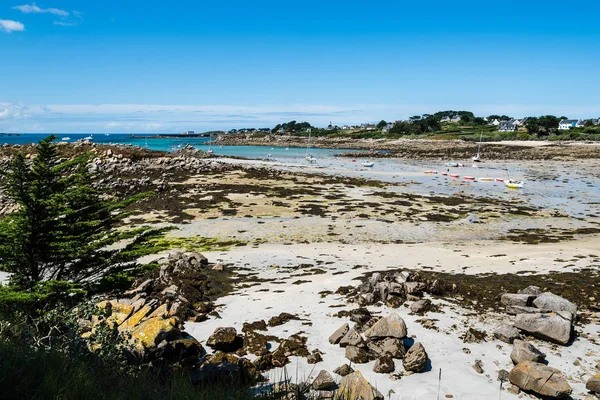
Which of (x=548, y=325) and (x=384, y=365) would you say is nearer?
(x=384, y=365)

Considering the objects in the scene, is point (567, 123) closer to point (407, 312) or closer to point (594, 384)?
point (407, 312)

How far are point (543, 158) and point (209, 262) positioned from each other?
78490mm

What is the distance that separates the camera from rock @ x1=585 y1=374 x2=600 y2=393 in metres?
7.05

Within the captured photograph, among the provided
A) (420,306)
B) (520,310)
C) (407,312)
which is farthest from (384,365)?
(520,310)

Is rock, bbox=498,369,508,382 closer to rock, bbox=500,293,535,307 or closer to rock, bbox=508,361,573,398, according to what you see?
rock, bbox=508,361,573,398

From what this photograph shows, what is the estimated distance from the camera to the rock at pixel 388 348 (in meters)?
8.52

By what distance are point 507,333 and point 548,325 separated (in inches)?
37.5

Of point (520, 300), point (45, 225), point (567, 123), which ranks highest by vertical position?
point (567, 123)

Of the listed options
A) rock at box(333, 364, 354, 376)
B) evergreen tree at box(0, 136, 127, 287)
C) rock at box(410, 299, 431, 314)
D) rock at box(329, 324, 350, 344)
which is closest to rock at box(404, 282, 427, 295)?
rock at box(410, 299, 431, 314)

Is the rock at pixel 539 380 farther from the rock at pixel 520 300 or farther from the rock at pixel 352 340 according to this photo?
the rock at pixel 520 300

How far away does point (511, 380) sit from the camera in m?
7.34

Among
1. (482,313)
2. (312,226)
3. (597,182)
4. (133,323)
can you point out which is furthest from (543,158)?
(133,323)

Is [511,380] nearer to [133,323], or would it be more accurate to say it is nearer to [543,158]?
[133,323]

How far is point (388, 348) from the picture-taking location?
28.2 ft
